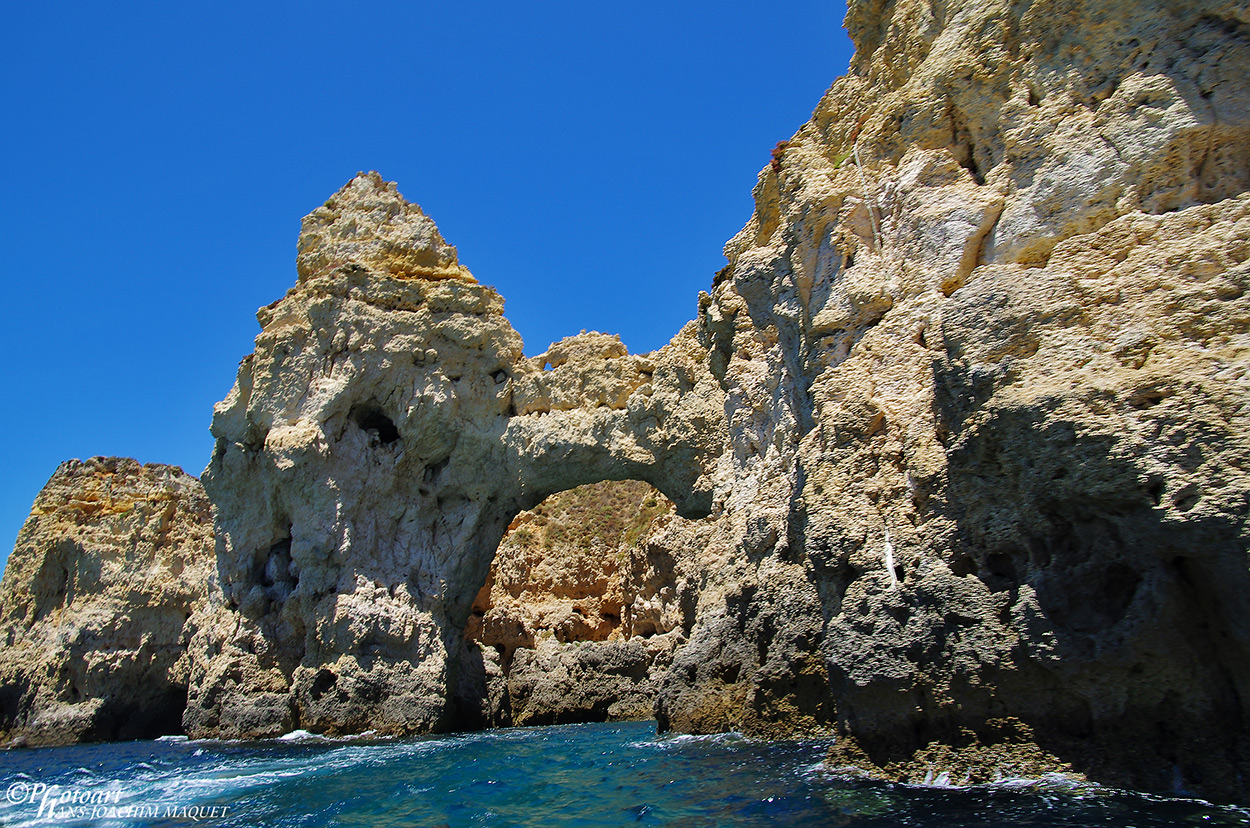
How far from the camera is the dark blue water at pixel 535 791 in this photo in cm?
655

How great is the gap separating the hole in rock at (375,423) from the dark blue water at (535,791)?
765 cm

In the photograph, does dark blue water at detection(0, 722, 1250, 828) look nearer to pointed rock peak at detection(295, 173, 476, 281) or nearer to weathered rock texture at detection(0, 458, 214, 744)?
weathered rock texture at detection(0, 458, 214, 744)

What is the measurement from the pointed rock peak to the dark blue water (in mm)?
11504

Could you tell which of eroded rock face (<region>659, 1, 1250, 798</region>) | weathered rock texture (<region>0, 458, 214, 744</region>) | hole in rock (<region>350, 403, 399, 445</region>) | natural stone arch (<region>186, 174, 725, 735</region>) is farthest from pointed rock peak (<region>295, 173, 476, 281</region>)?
eroded rock face (<region>659, 1, 1250, 798</region>)

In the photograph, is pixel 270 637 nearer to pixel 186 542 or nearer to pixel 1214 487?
pixel 186 542

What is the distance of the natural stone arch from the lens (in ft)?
62.0

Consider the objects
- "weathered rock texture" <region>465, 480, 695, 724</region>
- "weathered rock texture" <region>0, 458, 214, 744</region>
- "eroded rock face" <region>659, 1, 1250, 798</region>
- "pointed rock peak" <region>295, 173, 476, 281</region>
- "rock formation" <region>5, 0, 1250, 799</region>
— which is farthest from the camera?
"weathered rock texture" <region>0, 458, 214, 744</region>

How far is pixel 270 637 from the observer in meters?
19.8

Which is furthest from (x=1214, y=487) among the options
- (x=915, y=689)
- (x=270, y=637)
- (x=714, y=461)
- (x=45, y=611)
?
(x=45, y=611)

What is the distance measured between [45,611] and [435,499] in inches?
629

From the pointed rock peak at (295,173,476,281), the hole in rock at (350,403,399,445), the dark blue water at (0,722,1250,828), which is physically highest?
the pointed rock peak at (295,173,476,281)

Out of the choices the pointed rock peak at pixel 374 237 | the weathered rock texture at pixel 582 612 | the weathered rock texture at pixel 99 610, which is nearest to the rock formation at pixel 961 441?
the weathered rock texture at pixel 582 612

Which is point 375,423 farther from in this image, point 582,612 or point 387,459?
point 582,612

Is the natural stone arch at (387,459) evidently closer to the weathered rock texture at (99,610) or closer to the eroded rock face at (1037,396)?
the weathered rock texture at (99,610)
